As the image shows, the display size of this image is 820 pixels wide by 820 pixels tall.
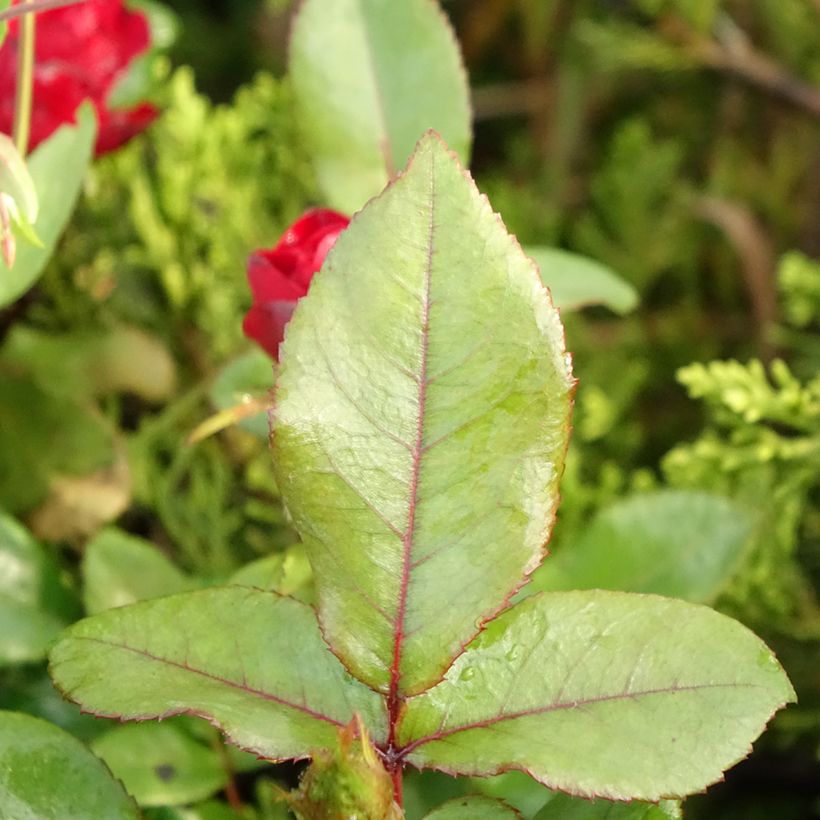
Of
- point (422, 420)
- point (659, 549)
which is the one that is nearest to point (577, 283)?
point (659, 549)

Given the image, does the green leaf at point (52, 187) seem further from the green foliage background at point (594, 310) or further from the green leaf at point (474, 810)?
the green leaf at point (474, 810)

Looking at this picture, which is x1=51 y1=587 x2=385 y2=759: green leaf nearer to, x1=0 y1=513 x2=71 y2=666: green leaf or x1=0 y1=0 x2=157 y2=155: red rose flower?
x1=0 y1=513 x2=71 y2=666: green leaf

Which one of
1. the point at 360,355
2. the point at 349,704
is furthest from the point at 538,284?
the point at 349,704

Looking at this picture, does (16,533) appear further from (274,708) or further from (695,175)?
(695,175)

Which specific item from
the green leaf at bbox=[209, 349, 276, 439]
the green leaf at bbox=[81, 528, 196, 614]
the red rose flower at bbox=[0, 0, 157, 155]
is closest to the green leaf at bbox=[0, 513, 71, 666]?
the green leaf at bbox=[81, 528, 196, 614]

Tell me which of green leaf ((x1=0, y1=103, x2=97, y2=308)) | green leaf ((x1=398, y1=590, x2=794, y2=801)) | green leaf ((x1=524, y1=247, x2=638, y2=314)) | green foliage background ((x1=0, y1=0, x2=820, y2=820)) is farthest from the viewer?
green foliage background ((x1=0, y1=0, x2=820, y2=820))

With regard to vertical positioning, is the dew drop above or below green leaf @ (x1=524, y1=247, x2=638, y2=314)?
below

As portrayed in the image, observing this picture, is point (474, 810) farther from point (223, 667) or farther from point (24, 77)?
point (24, 77)
